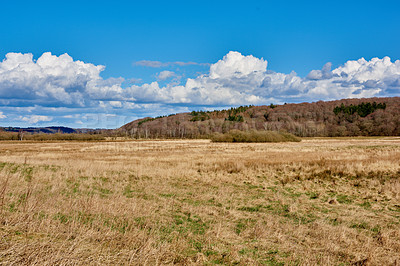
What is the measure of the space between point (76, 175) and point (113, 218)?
37.8 feet

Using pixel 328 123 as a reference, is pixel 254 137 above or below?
below

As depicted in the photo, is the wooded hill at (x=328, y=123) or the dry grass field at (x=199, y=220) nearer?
the dry grass field at (x=199, y=220)

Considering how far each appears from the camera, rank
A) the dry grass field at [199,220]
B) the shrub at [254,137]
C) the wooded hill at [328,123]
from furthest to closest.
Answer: the wooded hill at [328,123] < the shrub at [254,137] < the dry grass field at [199,220]

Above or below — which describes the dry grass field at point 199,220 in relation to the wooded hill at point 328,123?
below

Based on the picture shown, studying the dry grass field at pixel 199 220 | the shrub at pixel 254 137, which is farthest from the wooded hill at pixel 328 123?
the dry grass field at pixel 199 220

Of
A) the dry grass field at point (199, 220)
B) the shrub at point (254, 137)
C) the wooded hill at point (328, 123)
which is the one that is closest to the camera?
the dry grass field at point (199, 220)

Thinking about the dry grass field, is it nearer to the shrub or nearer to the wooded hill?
the shrub

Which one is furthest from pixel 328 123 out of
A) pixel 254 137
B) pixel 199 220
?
pixel 199 220

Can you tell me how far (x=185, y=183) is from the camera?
64.4 feet

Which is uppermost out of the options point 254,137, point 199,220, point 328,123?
point 328,123

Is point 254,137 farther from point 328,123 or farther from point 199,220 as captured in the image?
point 328,123

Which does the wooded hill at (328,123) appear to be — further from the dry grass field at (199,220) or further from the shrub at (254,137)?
the dry grass field at (199,220)

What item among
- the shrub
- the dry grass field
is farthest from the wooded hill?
the dry grass field

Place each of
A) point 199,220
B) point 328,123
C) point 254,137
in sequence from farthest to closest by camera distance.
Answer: point 328,123
point 254,137
point 199,220
